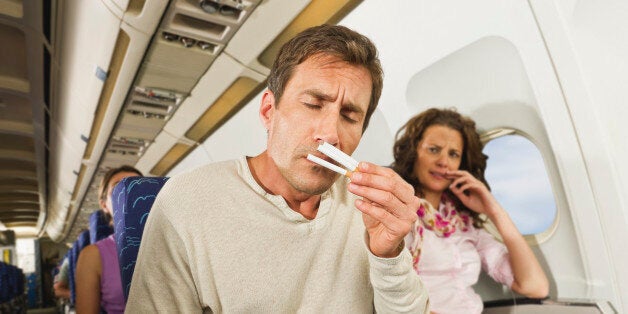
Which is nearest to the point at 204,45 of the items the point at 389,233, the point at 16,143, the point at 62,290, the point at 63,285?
the point at 389,233

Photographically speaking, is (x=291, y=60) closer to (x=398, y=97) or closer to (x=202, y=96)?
(x=398, y=97)

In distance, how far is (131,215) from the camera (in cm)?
118

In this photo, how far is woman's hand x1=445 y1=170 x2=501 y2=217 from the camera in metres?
2.01

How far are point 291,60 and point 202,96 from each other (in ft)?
9.59

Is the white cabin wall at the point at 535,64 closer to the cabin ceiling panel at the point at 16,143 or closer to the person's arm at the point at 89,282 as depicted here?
the person's arm at the point at 89,282

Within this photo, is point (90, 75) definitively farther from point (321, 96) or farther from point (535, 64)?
point (535, 64)

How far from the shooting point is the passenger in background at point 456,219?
5.92ft

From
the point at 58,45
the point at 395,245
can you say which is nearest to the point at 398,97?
the point at 395,245

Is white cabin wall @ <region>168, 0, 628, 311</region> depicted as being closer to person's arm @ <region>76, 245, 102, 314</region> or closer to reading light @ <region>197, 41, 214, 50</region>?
reading light @ <region>197, 41, 214, 50</region>

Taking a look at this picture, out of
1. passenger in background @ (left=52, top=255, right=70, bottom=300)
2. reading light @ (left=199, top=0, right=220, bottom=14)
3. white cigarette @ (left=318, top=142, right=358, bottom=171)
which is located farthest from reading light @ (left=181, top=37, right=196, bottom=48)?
passenger in background @ (left=52, top=255, right=70, bottom=300)

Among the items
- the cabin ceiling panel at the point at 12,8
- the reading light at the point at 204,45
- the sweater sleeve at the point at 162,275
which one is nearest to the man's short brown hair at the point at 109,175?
the reading light at the point at 204,45

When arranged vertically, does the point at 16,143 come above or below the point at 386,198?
above

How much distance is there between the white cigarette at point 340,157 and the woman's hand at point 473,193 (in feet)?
4.49

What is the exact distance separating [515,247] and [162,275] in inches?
68.4
